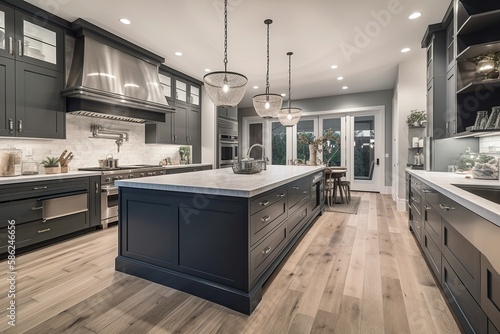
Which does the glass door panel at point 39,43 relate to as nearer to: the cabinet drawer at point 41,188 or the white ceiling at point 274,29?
the white ceiling at point 274,29

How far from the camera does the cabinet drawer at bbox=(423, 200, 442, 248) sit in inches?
78.1

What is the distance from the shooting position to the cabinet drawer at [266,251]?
180cm

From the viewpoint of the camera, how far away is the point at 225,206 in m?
1.76

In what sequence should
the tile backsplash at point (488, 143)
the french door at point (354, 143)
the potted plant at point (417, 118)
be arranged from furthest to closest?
1. the french door at point (354, 143)
2. the potted plant at point (417, 118)
3. the tile backsplash at point (488, 143)

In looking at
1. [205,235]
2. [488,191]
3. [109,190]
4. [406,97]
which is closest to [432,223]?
[488,191]

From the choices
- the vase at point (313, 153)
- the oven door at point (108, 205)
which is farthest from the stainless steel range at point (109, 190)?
the vase at point (313, 153)

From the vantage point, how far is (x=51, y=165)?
3141 mm

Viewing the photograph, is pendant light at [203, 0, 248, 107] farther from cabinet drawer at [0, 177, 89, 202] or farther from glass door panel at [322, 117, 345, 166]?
glass door panel at [322, 117, 345, 166]

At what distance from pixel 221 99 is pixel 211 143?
3531 millimetres

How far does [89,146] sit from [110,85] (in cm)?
106

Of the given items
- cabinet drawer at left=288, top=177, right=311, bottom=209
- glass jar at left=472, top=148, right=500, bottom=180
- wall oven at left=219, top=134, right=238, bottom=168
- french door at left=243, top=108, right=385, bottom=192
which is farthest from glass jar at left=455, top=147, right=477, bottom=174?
wall oven at left=219, top=134, right=238, bottom=168

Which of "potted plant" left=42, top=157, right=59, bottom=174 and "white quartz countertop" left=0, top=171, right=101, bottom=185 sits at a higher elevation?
"potted plant" left=42, top=157, right=59, bottom=174

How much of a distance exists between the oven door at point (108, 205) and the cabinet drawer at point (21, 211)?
31.0 inches

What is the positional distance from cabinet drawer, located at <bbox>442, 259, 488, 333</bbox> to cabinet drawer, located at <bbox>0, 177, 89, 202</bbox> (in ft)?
13.1
